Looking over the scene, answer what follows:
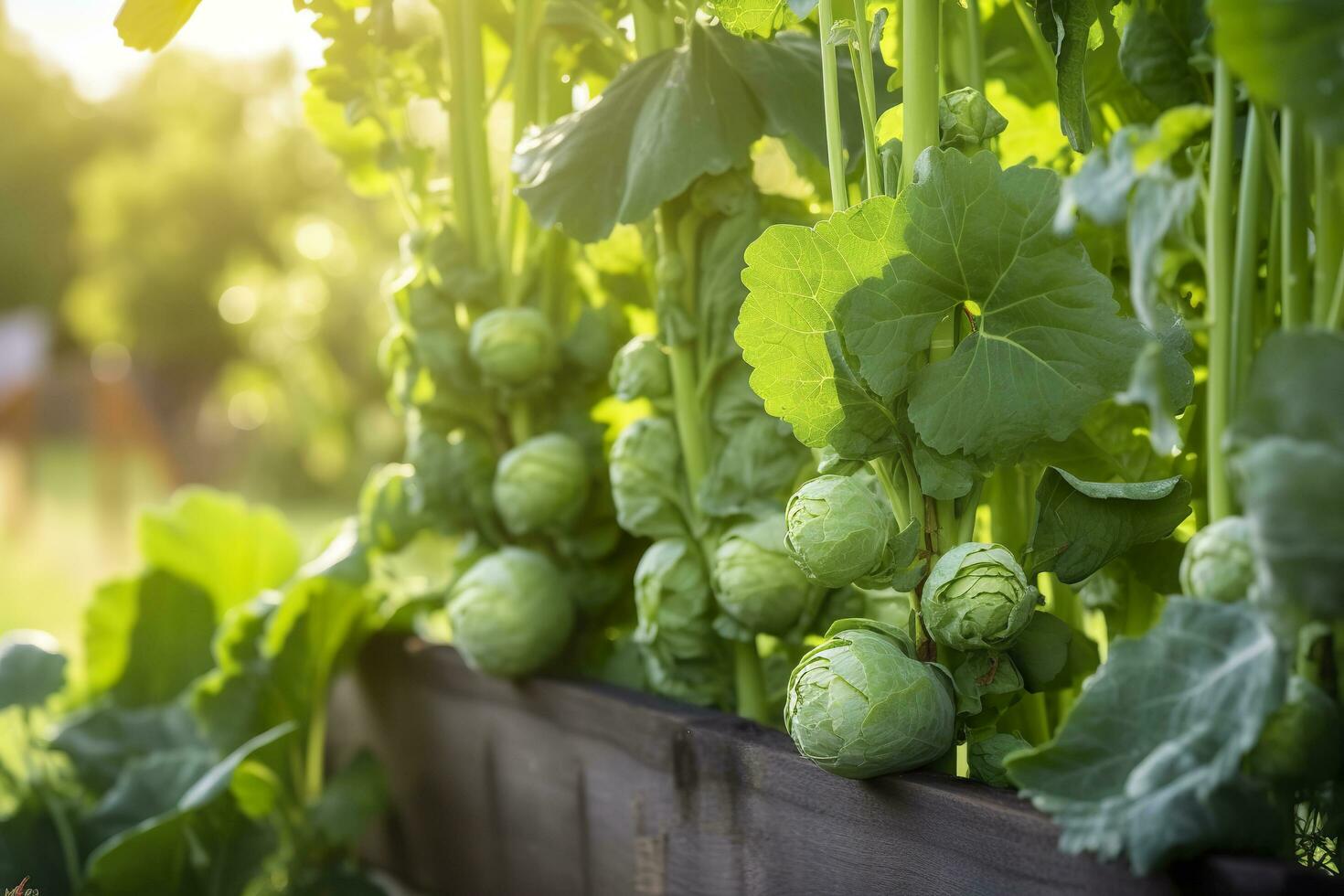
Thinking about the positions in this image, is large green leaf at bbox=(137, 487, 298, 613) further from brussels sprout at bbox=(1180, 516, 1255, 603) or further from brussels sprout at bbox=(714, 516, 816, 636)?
brussels sprout at bbox=(1180, 516, 1255, 603)

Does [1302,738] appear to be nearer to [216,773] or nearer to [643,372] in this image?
[643,372]

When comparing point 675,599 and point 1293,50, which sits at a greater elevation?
point 1293,50

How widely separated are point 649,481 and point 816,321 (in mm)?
270

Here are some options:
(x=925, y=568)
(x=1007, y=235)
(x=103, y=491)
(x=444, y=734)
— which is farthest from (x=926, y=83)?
(x=103, y=491)

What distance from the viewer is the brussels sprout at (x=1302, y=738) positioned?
436 millimetres

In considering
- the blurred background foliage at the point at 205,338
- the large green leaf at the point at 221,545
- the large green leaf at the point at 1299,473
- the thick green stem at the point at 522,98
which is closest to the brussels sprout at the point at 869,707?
the large green leaf at the point at 1299,473

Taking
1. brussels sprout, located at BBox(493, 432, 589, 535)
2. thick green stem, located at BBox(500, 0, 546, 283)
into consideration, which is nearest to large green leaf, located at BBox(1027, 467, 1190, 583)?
brussels sprout, located at BBox(493, 432, 589, 535)

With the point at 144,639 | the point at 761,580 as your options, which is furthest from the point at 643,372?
the point at 144,639

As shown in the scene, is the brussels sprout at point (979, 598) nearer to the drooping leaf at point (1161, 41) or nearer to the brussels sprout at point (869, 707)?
the brussels sprout at point (869, 707)

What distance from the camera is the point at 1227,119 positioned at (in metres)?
0.49

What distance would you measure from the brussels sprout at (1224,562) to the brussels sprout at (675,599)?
0.39m

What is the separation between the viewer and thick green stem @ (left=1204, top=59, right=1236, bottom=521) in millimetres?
488

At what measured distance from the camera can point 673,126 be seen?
2.41 feet

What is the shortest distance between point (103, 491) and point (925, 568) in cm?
597
